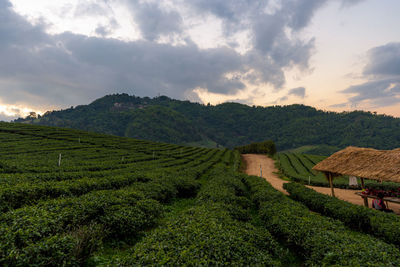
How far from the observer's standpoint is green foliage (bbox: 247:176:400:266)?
533 centimetres

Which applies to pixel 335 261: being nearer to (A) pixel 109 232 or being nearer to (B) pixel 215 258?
(B) pixel 215 258

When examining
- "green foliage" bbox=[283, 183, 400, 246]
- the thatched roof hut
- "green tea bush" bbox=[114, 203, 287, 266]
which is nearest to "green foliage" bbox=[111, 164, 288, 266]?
"green tea bush" bbox=[114, 203, 287, 266]

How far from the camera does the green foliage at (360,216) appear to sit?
28.9ft

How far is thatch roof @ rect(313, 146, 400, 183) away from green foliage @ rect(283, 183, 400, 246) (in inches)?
168

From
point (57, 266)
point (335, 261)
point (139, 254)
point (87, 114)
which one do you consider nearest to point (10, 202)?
point (57, 266)

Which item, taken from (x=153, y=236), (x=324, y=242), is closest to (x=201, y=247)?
(x=153, y=236)

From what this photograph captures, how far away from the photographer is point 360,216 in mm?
10773

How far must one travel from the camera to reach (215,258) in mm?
4633

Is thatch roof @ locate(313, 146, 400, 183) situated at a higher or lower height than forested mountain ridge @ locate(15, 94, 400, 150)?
lower

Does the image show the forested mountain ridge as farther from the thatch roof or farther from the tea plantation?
the tea plantation

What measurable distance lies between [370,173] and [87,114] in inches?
9074

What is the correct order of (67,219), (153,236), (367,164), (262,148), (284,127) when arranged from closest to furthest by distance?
(153,236) < (67,219) < (367,164) < (262,148) < (284,127)

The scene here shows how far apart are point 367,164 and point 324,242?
1390 cm

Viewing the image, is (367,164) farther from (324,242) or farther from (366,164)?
(324,242)
